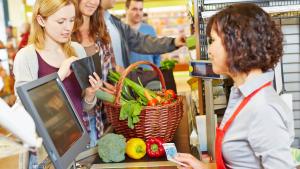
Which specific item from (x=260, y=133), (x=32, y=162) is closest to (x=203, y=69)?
(x=260, y=133)

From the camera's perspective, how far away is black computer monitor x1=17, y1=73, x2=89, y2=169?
100 cm

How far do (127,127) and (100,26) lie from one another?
926 mm

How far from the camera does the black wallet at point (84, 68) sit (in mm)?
1672

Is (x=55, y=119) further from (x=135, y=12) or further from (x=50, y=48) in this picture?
(x=135, y=12)

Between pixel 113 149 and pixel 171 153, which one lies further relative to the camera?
pixel 113 149

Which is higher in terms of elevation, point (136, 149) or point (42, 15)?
point (42, 15)

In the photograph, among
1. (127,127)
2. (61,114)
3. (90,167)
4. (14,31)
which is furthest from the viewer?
(14,31)

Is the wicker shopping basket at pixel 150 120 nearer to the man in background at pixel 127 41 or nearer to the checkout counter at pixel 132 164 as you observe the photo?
the checkout counter at pixel 132 164

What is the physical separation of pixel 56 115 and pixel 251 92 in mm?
615

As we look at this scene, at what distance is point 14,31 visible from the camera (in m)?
9.83

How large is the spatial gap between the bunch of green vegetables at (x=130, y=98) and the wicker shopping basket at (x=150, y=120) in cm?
3

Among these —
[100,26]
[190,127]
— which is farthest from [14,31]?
[190,127]

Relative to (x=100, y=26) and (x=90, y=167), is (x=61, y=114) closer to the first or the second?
(x=90, y=167)

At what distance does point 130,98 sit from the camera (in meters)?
1.88
